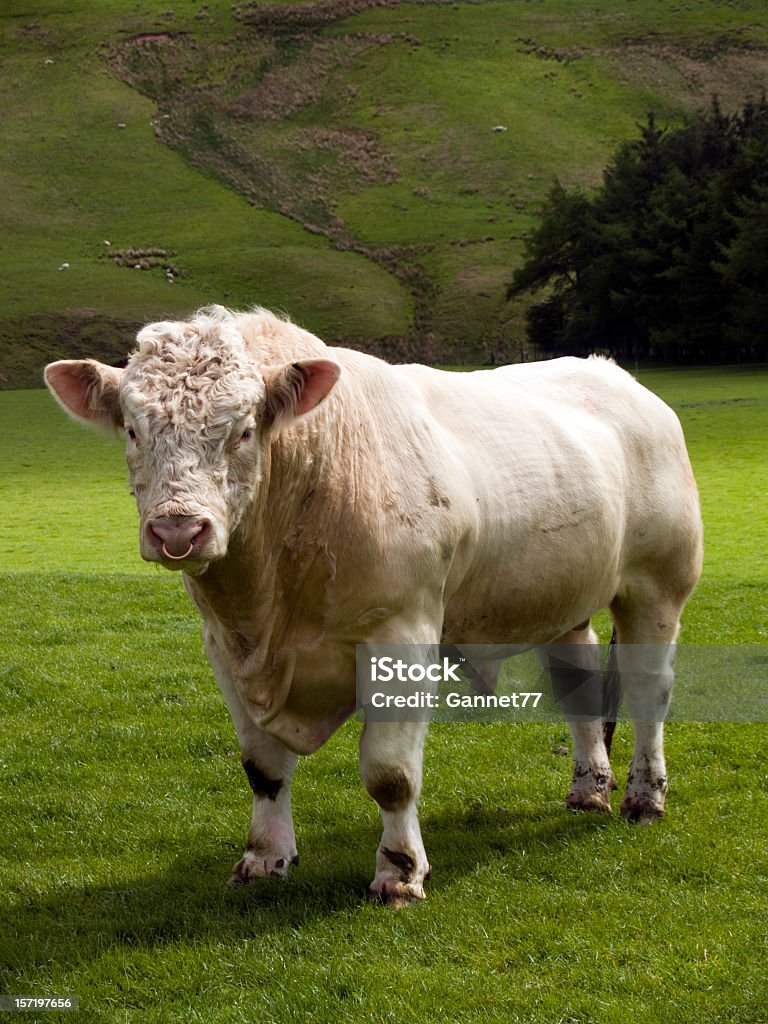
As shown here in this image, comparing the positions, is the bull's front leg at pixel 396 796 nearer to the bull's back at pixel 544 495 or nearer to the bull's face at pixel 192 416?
the bull's back at pixel 544 495

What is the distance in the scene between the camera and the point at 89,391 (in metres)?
4.80

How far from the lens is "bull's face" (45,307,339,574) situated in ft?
13.9

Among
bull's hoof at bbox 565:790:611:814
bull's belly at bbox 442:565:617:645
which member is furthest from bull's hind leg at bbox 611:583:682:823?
bull's belly at bbox 442:565:617:645

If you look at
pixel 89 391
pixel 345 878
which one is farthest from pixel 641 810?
pixel 89 391

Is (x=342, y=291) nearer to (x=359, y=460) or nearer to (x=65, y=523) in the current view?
→ (x=65, y=523)

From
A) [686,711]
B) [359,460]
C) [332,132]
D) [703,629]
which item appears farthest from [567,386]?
[332,132]

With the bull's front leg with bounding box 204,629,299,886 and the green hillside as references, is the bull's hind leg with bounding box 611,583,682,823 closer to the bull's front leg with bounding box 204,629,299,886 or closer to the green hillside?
the bull's front leg with bounding box 204,629,299,886

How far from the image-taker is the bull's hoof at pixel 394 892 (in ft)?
16.2

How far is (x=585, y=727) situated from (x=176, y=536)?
2.94 m

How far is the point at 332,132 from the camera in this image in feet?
384

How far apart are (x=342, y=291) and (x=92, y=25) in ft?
209

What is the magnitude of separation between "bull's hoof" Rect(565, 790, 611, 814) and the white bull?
11mm

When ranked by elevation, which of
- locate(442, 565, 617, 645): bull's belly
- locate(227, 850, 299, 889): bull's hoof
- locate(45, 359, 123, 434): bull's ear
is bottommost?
locate(227, 850, 299, 889): bull's hoof

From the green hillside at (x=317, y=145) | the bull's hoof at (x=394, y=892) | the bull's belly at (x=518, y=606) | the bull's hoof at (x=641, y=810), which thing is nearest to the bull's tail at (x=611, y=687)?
the bull's hoof at (x=641, y=810)
